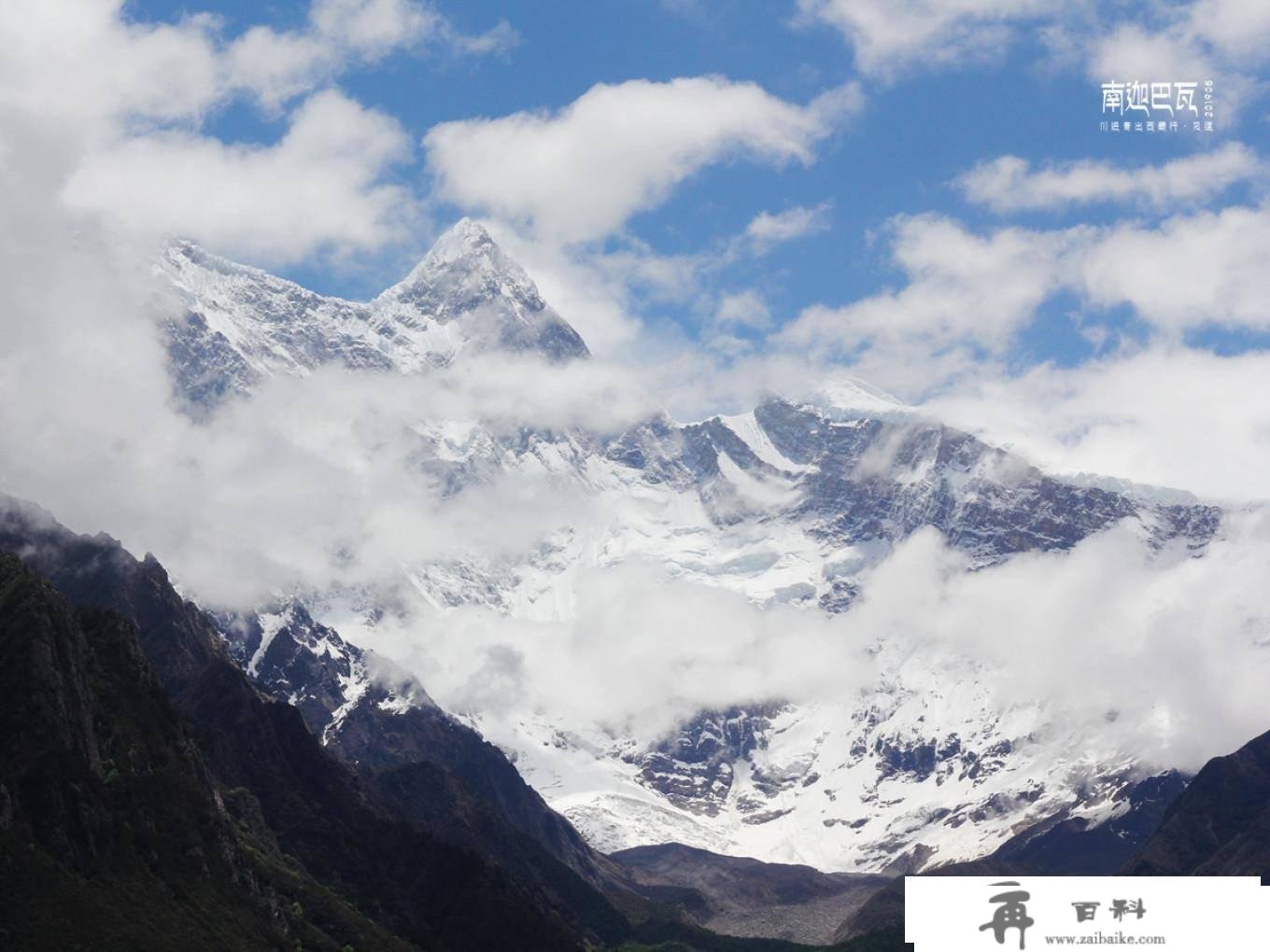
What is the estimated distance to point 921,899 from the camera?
9394 centimetres

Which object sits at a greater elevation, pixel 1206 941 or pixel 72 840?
pixel 72 840

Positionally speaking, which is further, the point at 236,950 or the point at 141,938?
the point at 236,950

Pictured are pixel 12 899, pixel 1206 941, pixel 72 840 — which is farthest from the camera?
pixel 72 840

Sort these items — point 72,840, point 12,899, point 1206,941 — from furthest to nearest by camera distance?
point 72,840 < point 12,899 < point 1206,941

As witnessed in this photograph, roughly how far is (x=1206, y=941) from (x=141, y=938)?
122861 millimetres

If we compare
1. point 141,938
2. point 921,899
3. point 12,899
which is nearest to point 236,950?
point 141,938

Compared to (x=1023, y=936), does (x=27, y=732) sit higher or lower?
higher

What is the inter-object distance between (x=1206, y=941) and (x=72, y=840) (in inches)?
5321

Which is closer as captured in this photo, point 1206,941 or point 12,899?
point 1206,941

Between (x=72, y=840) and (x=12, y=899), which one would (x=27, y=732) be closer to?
(x=72, y=840)

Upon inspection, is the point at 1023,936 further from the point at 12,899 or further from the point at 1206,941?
the point at 12,899

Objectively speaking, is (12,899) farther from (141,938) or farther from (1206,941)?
(1206,941)

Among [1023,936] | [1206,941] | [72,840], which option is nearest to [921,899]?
[1023,936]

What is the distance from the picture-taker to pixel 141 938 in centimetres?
18288
